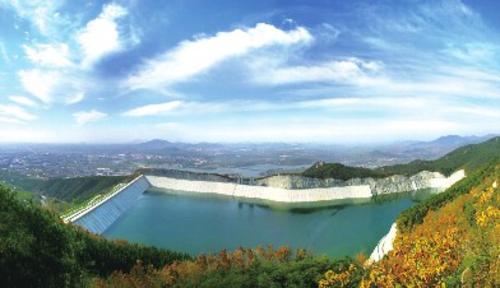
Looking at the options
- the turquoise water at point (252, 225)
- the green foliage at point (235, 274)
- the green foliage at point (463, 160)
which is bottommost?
the turquoise water at point (252, 225)

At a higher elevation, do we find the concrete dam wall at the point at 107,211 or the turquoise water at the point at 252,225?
the concrete dam wall at the point at 107,211

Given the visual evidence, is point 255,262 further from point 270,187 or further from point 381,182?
point 381,182

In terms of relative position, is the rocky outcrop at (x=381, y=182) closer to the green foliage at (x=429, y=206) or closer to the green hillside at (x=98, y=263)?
the green foliage at (x=429, y=206)

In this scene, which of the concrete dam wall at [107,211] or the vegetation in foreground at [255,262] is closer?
the vegetation in foreground at [255,262]

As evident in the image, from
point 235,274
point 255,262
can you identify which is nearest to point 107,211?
point 255,262

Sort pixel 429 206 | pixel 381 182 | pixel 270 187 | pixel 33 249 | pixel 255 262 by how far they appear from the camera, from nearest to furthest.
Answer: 1. pixel 33 249
2. pixel 255 262
3. pixel 429 206
4. pixel 270 187
5. pixel 381 182

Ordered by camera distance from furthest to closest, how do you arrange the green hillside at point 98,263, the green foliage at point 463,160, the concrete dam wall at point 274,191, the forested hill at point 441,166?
the green foliage at point 463,160 < the forested hill at point 441,166 < the concrete dam wall at point 274,191 < the green hillside at point 98,263

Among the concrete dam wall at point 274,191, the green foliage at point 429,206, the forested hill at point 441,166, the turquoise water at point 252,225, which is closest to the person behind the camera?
the green foliage at point 429,206

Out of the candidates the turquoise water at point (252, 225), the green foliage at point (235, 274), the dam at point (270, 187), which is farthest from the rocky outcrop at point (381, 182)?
the green foliage at point (235, 274)
